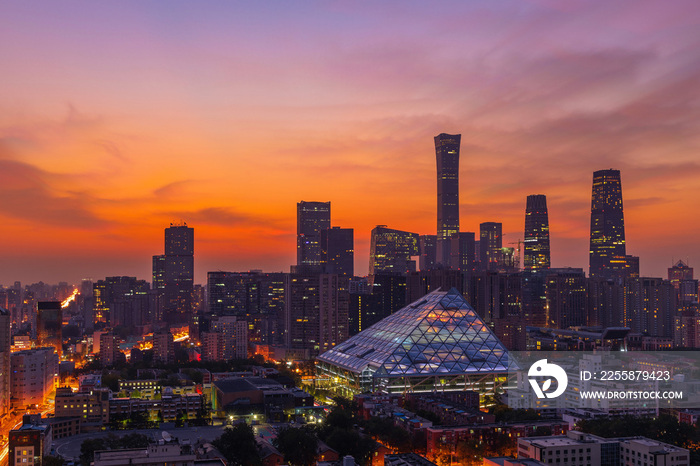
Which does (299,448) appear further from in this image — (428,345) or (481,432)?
(428,345)

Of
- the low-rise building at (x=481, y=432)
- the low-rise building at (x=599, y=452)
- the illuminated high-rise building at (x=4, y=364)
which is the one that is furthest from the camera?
the illuminated high-rise building at (x=4, y=364)

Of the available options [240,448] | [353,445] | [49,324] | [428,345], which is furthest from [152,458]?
[49,324]

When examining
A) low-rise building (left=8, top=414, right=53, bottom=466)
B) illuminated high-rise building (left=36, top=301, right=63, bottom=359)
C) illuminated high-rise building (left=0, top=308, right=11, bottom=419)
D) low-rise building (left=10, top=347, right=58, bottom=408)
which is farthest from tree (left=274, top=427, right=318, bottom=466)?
illuminated high-rise building (left=36, top=301, right=63, bottom=359)

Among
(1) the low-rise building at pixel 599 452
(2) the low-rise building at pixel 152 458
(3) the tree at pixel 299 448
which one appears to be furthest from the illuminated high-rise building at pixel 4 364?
(1) the low-rise building at pixel 599 452

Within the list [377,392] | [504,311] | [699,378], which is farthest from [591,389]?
[504,311]

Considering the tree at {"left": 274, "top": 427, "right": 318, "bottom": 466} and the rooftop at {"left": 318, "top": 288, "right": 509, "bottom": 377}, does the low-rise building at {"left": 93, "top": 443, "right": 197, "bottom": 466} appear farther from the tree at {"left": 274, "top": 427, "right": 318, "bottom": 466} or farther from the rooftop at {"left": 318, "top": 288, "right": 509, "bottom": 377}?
the rooftop at {"left": 318, "top": 288, "right": 509, "bottom": 377}

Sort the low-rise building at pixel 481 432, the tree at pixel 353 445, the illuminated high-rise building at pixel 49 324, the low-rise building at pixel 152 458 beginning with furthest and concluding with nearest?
the illuminated high-rise building at pixel 49 324, the low-rise building at pixel 481 432, the tree at pixel 353 445, the low-rise building at pixel 152 458

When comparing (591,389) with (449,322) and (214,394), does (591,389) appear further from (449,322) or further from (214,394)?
(214,394)

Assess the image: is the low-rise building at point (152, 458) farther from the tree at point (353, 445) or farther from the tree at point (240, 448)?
the tree at point (353, 445)
